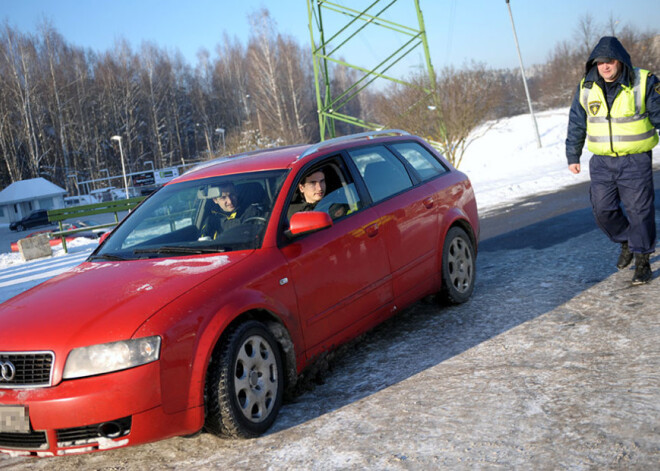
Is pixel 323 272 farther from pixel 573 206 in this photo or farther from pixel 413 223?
pixel 573 206

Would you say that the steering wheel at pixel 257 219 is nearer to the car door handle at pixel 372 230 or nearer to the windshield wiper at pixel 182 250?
the windshield wiper at pixel 182 250

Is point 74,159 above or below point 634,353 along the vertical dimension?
above

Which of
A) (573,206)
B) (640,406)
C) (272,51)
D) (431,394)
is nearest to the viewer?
(640,406)

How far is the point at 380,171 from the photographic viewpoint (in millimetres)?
5152

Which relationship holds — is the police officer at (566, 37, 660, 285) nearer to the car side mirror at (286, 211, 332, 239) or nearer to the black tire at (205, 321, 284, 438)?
the car side mirror at (286, 211, 332, 239)

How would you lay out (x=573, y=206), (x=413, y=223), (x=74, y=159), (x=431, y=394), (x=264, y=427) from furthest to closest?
(x=74, y=159) < (x=573, y=206) < (x=413, y=223) < (x=431, y=394) < (x=264, y=427)

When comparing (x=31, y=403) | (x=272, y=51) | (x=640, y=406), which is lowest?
(x=640, y=406)

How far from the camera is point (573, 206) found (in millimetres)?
11102

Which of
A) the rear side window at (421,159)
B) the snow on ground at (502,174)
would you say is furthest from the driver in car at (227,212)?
the snow on ground at (502,174)

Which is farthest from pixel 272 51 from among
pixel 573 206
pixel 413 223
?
pixel 413 223

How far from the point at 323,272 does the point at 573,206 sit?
26.7 feet

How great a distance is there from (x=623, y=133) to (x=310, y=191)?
2.75m

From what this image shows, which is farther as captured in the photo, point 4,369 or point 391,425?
point 391,425

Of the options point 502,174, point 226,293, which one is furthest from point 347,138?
point 502,174
